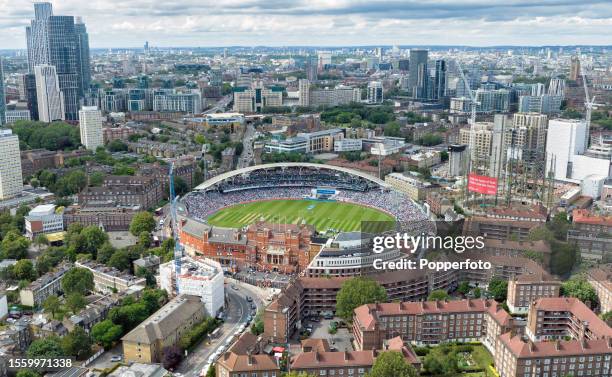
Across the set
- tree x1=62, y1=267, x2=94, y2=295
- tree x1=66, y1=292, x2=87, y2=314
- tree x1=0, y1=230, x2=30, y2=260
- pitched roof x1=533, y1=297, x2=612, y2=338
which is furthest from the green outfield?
pitched roof x1=533, y1=297, x2=612, y2=338

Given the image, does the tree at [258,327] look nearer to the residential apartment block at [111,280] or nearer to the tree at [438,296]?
the residential apartment block at [111,280]

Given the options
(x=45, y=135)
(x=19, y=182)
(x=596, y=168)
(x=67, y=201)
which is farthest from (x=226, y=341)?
(x=45, y=135)

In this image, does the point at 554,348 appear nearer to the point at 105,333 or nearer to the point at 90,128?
the point at 105,333

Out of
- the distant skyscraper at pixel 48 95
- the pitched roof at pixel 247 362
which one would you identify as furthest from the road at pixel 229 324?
the distant skyscraper at pixel 48 95

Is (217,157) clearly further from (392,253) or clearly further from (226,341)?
A: (226,341)

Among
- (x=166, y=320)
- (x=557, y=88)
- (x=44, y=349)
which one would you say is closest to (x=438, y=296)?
(x=166, y=320)

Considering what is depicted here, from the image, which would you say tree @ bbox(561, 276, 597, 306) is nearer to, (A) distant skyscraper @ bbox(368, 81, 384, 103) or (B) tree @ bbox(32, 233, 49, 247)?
(B) tree @ bbox(32, 233, 49, 247)
